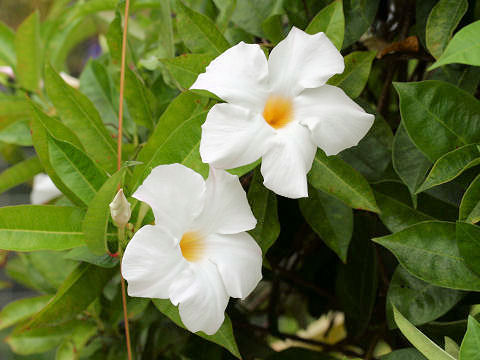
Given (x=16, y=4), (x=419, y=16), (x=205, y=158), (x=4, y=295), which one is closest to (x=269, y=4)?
(x=419, y=16)

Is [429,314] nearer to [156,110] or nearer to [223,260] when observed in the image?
[223,260]

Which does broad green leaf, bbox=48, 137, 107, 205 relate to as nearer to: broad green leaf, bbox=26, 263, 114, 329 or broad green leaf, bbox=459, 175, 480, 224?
broad green leaf, bbox=26, 263, 114, 329

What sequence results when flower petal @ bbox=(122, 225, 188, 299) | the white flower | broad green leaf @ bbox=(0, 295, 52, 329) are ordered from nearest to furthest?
flower petal @ bbox=(122, 225, 188, 299) < broad green leaf @ bbox=(0, 295, 52, 329) < the white flower

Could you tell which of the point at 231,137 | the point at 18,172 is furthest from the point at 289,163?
the point at 18,172

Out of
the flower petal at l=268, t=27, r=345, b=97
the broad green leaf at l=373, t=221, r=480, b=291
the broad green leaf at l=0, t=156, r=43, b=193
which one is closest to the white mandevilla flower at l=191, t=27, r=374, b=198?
the flower petal at l=268, t=27, r=345, b=97

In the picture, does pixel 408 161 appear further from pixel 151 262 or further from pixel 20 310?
pixel 20 310

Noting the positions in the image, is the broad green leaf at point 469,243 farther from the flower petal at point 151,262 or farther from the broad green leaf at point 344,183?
the flower petal at point 151,262

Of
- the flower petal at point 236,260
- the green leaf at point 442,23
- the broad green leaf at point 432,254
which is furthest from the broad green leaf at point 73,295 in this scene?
the green leaf at point 442,23
